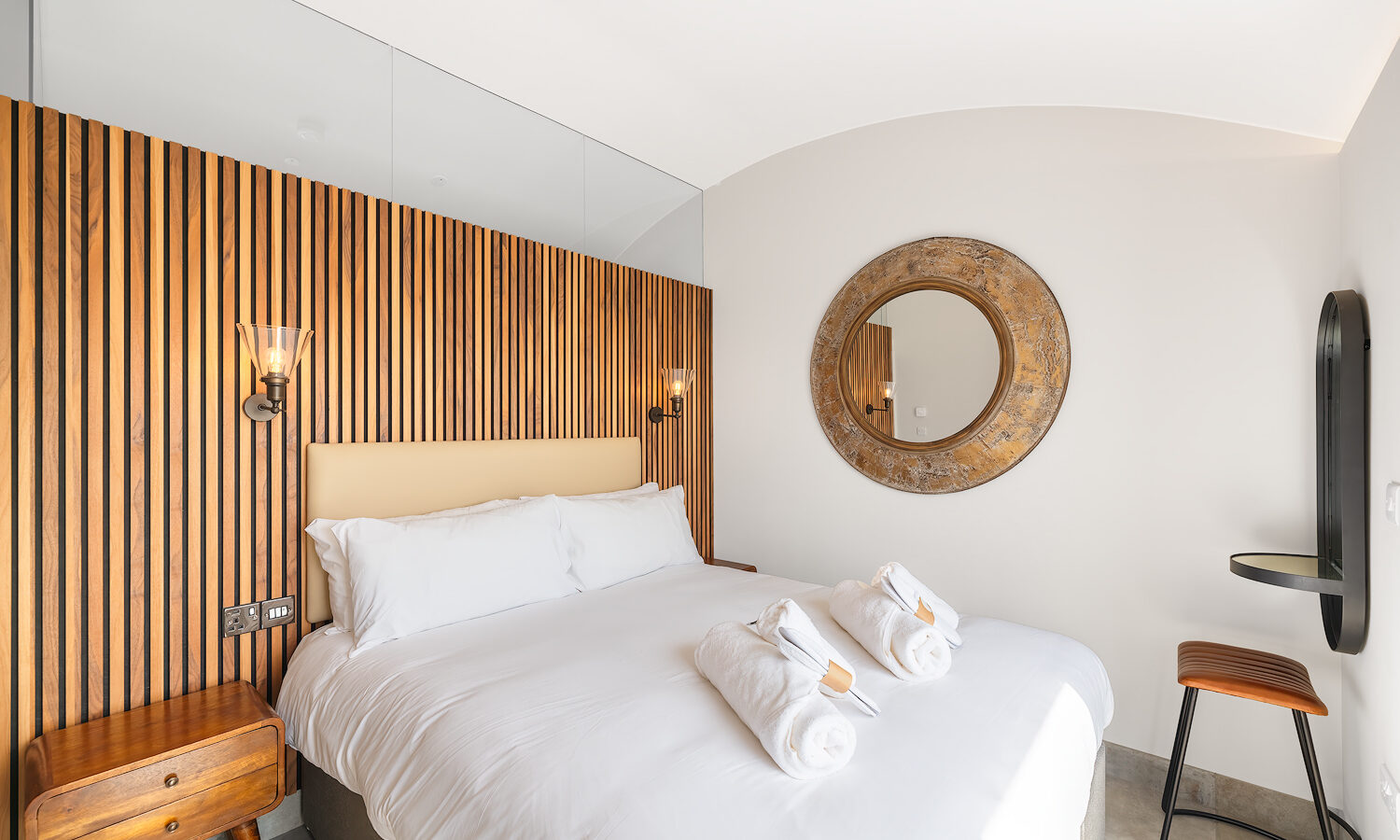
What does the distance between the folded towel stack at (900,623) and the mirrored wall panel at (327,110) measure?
2.26 metres

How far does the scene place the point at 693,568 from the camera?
3090 millimetres

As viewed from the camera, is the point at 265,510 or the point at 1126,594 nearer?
the point at 265,510

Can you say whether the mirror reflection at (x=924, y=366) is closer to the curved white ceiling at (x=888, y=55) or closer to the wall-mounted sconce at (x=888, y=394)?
the wall-mounted sconce at (x=888, y=394)

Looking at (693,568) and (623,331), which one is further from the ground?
(623,331)

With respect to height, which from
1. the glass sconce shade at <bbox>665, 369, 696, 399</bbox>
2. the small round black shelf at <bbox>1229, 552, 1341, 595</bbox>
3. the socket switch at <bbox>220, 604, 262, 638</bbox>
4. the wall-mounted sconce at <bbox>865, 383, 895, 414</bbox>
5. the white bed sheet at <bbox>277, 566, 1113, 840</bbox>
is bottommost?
the white bed sheet at <bbox>277, 566, 1113, 840</bbox>

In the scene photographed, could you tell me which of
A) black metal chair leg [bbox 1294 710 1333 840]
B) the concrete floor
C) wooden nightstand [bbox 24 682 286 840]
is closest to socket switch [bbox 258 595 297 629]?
wooden nightstand [bbox 24 682 286 840]

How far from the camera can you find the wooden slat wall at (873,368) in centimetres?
338

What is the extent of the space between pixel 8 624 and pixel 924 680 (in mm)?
2447

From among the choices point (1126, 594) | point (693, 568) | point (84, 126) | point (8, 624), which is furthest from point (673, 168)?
point (8, 624)

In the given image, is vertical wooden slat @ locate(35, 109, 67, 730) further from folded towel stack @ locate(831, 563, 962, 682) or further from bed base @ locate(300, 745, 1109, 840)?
folded towel stack @ locate(831, 563, 962, 682)

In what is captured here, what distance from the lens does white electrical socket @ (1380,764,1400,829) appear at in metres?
1.60

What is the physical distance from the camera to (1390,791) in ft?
5.45

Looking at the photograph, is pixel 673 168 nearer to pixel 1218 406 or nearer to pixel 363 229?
pixel 363 229

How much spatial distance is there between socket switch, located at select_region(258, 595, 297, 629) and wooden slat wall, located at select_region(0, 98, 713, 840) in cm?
4
